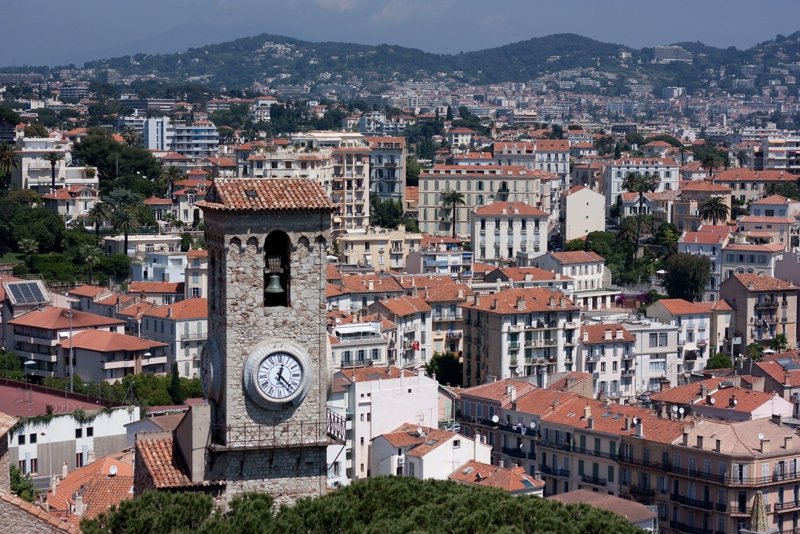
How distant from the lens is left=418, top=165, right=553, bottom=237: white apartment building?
348 feet

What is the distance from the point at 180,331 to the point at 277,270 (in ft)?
152

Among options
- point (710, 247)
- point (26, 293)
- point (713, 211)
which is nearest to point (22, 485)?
point (26, 293)

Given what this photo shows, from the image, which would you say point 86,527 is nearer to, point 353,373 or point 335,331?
point 353,373

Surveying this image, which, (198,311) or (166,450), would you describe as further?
(198,311)

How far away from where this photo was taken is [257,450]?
61.6ft

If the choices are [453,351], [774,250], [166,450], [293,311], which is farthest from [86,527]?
[774,250]

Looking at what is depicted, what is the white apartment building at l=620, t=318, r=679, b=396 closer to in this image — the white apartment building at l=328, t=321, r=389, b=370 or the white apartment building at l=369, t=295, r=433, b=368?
the white apartment building at l=369, t=295, r=433, b=368

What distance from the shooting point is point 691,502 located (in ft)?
139

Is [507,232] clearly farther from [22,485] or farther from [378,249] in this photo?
[22,485]

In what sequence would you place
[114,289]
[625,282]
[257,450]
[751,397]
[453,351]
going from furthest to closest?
[625,282] < [114,289] < [453,351] < [751,397] < [257,450]

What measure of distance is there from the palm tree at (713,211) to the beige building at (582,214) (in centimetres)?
595

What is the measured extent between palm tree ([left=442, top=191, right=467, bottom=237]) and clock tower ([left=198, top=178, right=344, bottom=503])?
8414 cm

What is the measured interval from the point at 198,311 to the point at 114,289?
1365cm

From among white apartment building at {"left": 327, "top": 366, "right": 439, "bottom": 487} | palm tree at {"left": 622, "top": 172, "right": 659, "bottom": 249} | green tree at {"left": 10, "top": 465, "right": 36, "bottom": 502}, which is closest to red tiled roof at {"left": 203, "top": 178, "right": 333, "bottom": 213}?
green tree at {"left": 10, "top": 465, "right": 36, "bottom": 502}
